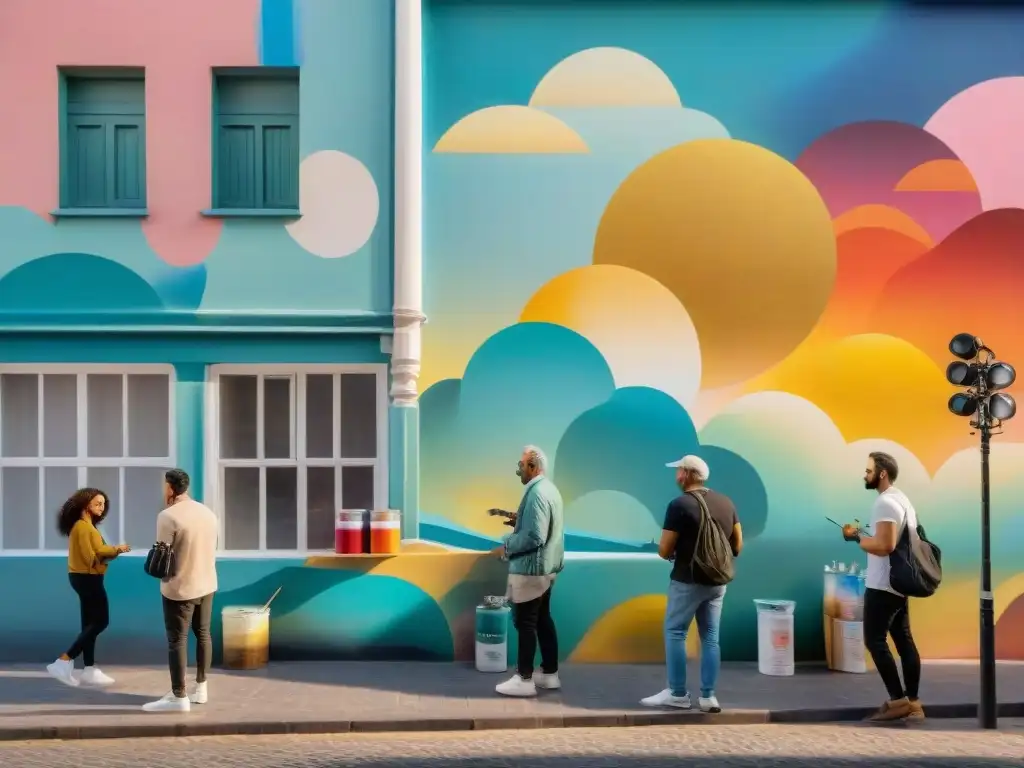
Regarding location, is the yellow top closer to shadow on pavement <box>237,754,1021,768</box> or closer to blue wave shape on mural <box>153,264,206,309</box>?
blue wave shape on mural <box>153,264,206,309</box>

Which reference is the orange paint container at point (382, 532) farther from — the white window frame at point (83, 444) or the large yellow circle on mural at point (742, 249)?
the large yellow circle on mural at point (742, 249)

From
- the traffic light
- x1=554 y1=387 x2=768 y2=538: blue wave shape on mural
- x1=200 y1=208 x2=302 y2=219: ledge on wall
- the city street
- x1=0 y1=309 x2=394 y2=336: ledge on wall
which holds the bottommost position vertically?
the city street

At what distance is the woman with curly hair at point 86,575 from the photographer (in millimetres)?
9094

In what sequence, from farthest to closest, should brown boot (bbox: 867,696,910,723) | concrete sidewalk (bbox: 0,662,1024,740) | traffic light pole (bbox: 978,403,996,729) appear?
brown boot (bbox: 867,696,910,723) → traffic light pole (bbox: 978,403,996,729) → concrete sidewalk (bbox: 0,662,1024,740)

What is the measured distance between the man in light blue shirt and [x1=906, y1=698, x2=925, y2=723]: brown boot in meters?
2.86

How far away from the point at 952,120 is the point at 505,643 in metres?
6.56

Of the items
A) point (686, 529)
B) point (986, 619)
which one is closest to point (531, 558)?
point (686, 529)

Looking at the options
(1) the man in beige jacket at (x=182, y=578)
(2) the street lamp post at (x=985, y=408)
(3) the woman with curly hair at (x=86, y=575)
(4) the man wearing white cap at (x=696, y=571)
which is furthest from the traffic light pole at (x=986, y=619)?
(3) the woman with curly hair at (x=86, y=575)

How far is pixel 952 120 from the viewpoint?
34.7 ft

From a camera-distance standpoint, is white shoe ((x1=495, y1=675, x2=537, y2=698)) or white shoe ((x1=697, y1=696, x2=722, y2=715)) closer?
white shoe ((x1=697, y1=696, x2=722, y2=715))

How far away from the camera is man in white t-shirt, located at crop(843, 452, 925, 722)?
8148mm

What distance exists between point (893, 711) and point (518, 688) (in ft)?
9.39

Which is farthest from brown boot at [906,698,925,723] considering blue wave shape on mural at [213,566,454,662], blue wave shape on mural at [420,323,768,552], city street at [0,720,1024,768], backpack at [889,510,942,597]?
blue wave shape on mural at [213,566,454,662]

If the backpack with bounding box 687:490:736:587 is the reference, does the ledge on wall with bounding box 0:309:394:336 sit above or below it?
above
